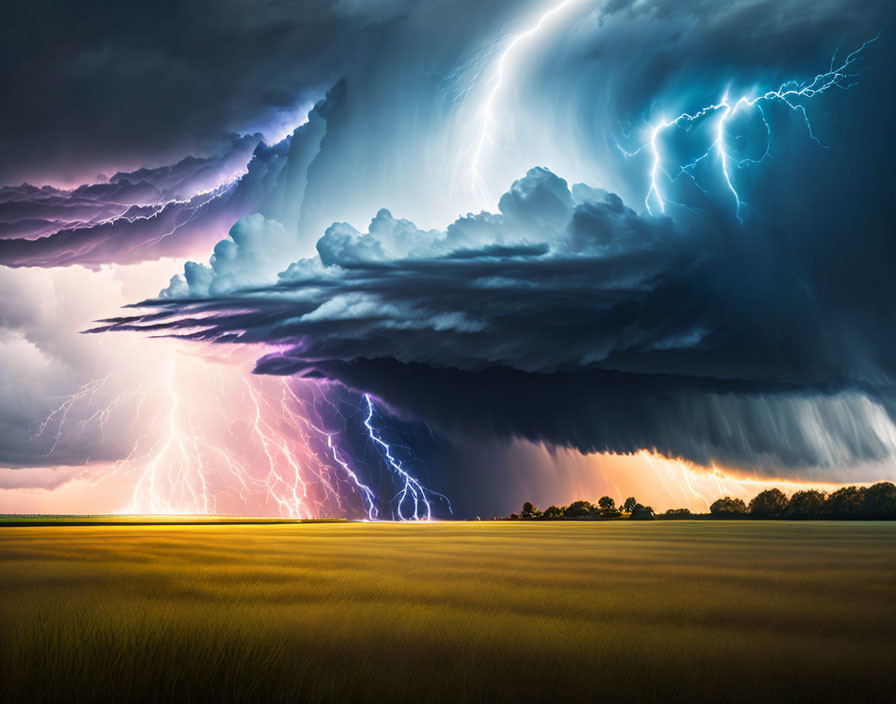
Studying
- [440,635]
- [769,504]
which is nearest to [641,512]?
[769,504]

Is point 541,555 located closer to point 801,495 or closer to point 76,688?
point 76,688

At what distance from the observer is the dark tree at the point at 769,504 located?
4409 inches

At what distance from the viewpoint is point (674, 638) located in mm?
11336

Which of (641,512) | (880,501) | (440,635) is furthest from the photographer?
(641,512)

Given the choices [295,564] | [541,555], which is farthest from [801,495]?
[295,564]

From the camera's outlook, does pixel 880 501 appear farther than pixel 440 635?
Yes

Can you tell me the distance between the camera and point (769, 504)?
114 metres

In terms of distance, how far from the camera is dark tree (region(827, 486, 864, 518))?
104312mm

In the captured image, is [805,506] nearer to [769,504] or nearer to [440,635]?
[769,504]

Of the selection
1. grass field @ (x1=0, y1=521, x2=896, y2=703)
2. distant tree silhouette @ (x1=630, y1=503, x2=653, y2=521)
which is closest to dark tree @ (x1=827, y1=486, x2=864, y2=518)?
distant tree silhouette @ (x1=630, y1=503, x2=653, y2=521)

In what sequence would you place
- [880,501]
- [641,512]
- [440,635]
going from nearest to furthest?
1. [440,635]
2. [880,501]
3. [641,512]

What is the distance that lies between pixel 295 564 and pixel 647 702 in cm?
1856

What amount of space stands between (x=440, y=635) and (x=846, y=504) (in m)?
109

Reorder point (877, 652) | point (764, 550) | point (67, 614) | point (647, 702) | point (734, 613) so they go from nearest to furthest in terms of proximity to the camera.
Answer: point (647, 702)
point (877, 652)
point (67, 614)
point (734, 613)
point (764, 550)
